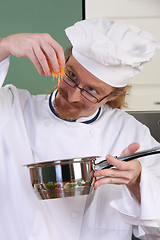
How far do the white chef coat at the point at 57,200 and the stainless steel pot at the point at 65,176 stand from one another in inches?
7.3

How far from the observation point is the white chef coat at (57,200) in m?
1.28

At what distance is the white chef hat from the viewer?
49.6 inches

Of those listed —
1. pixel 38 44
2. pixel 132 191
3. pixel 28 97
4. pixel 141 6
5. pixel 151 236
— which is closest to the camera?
pixel 38 44

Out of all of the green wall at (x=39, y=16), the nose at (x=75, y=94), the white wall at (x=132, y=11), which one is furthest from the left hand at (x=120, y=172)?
the green wall at (x=39, y=16)

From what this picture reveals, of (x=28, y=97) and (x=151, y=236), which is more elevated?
(x=28, y=97)

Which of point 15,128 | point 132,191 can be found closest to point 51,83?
point 15,128

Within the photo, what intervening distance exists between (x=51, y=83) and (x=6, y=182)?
0.80 m

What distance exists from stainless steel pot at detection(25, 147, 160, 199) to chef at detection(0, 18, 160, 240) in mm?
40

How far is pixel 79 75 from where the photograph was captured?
134 cm

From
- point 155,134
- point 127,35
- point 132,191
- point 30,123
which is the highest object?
point 127,35

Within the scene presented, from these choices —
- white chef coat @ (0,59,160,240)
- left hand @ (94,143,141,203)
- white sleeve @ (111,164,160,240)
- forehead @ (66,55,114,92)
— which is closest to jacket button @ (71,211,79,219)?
white chef coat @ (0,59,160,240)

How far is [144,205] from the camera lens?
1.24 meters

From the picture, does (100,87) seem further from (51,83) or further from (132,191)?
(51,83)

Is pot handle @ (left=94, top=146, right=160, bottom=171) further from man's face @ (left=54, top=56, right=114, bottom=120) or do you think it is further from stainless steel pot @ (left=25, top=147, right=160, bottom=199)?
man's face @ (left=54, top=56, right=114, bottom=120)
